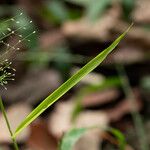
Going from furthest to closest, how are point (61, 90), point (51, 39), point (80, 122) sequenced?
point (51, 39) < point (80, 122) < point (61, 90)

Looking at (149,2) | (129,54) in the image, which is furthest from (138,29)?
(149,2)

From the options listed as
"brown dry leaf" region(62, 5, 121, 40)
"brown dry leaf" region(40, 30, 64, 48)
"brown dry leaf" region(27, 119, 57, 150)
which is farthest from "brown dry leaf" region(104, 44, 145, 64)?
"brown dry leaf" region(27, 119, 57, 150)

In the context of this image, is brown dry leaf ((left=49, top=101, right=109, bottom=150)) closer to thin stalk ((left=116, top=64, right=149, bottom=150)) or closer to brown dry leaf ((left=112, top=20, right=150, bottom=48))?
thin stalk ((left=116, top=64, right=149, bottom=150))

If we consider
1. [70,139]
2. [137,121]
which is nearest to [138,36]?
[137,121]

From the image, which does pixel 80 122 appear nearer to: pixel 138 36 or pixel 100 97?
pixel 100 97

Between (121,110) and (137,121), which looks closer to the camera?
(137,121)

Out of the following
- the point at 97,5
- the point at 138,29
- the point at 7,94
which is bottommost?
the point at 7,94

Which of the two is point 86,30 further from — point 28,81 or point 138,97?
point 138,97
